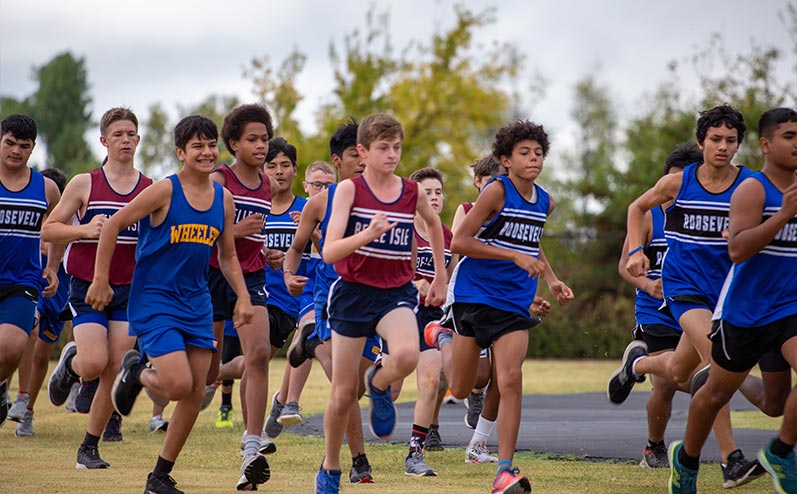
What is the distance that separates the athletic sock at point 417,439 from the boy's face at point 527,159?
2189mm

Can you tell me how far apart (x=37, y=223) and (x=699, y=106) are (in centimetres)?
2604

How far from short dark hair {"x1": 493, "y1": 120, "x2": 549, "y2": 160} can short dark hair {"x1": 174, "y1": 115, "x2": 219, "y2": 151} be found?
1.96 meters

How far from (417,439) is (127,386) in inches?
95.6

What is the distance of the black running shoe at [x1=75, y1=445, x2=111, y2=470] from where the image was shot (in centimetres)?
835

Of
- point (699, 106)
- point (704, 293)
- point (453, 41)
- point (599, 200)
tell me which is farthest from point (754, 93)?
point (704, 293)

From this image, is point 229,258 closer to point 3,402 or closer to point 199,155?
point 199,155

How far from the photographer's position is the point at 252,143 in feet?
27.1

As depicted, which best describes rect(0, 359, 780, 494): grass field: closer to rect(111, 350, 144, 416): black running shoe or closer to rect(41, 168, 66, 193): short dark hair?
rect(111, 350, 144, 416): black running shoe

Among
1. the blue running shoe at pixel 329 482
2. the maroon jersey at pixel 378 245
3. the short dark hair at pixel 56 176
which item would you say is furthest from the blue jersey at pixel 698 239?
the short dark hair at pixel 56 176

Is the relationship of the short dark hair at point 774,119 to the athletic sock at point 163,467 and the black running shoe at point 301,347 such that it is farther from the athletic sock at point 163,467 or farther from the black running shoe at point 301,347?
the black running shoe at point 301,347

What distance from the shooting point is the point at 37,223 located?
31.1ft

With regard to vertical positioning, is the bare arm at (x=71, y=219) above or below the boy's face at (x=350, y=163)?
below

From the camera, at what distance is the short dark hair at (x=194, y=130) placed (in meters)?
7.11

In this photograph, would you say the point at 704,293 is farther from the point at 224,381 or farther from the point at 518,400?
the point at 224,381
